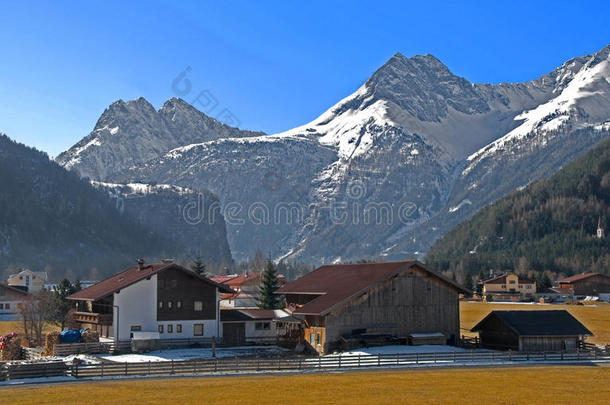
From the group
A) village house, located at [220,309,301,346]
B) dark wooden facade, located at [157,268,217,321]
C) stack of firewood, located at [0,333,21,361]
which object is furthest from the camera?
village house, located at [220,309,301,346]

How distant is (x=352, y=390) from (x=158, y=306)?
115ft

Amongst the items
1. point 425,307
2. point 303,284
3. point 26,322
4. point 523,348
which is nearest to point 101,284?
point 26,322

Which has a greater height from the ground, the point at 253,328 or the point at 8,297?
the point at 8,297

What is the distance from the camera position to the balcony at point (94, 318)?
75.1m

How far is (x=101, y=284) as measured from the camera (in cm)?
8500

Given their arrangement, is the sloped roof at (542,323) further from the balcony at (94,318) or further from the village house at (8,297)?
the village house at (8,297)

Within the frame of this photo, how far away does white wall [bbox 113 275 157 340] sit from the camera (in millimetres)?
74250

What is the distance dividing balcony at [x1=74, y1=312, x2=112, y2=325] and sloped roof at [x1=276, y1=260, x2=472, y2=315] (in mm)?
18049

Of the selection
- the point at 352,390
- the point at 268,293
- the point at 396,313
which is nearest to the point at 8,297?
the point at 268,293

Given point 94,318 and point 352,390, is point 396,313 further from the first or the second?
point 94,318

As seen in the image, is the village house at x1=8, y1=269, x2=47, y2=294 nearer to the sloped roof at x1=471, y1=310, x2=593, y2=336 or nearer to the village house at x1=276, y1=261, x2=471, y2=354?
the village house at x1=276, y1=261, x2=471, y2=354

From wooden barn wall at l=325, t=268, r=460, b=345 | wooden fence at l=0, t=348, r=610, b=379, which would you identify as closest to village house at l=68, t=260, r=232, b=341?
wooden fence at l=0, t=348, r=610, b=379

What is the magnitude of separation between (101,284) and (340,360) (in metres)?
36.5

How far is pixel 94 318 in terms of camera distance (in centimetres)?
7669
